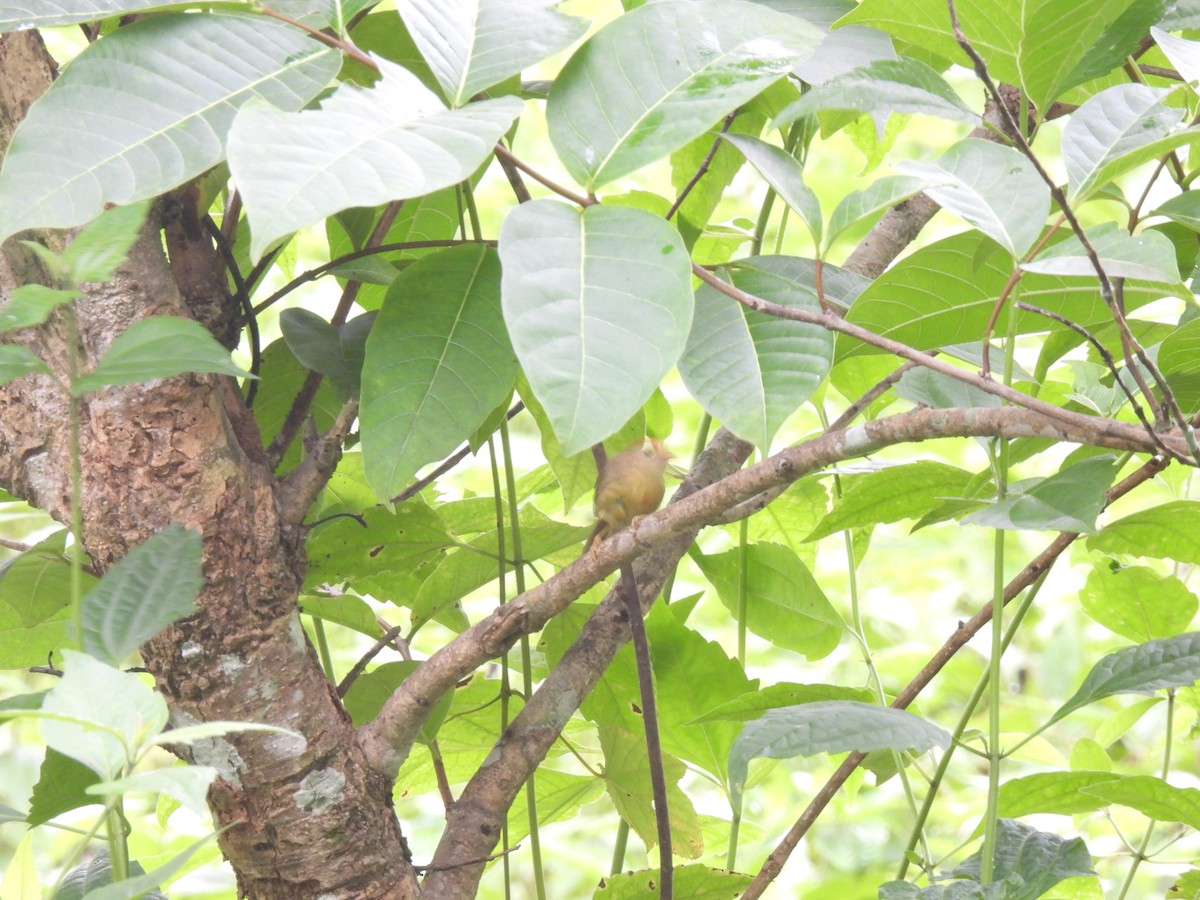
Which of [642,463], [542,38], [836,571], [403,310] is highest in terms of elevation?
[542,38]

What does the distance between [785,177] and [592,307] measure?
198 mm

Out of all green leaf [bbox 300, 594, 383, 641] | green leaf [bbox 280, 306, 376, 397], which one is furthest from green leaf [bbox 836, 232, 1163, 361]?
green leaf [bbox 300, 594, 383, 641]

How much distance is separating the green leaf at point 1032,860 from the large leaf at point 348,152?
1.92ft

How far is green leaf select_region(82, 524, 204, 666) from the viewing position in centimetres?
62

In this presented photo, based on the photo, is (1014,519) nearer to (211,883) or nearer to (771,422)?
(771,422)

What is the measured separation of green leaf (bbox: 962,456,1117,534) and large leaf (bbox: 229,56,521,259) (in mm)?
358

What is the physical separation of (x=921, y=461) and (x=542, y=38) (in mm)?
469

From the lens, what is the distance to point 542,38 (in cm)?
66

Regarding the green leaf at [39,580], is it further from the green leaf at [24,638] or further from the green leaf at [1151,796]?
the green leaf at [1151,796]

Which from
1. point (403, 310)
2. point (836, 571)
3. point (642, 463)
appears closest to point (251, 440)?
point (403, 310)

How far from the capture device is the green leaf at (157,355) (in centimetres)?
58

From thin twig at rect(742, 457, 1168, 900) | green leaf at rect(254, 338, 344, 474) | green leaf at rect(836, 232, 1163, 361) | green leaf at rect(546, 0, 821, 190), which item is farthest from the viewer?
green leaf at rect(254, 338, 344, 474)

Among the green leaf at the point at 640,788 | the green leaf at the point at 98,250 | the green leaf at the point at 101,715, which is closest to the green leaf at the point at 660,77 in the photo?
the green leaf at the point at 98,250

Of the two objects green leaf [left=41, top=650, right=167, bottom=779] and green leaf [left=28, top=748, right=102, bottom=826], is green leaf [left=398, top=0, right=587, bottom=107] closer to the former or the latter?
green leaf [left=41, top=650, right=167, bottom=779]
